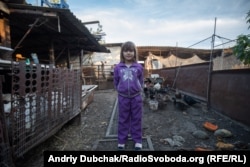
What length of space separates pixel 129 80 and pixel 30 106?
61.0 inches

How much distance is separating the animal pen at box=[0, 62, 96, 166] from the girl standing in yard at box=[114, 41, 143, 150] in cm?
119

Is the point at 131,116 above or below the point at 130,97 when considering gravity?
below

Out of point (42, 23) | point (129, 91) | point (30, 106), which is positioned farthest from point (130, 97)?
point (42, 23)

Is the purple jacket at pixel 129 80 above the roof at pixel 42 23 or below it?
below

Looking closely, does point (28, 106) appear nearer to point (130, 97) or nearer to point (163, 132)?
point (130, 97)

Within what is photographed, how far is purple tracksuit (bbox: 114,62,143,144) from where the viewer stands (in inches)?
116

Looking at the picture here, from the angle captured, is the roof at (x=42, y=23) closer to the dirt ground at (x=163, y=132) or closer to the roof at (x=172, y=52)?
the dirt ground at (x=163, y=132)

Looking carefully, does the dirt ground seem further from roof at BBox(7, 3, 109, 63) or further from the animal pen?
roof at BBox(7, 3, 109, 63)

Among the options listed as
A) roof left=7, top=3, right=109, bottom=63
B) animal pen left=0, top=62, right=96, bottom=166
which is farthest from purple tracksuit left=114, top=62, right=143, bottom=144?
roof left=7, top=3, right=109, bottom=63

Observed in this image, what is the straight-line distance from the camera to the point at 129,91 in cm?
294

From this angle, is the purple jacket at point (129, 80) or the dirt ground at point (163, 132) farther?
the dirt ground at point (163, 132)

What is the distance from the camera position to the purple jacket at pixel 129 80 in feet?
9.63

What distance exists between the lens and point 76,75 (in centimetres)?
452

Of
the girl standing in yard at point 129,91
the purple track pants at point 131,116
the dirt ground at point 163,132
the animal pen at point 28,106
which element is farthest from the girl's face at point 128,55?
the dirt ground at point 163,132
